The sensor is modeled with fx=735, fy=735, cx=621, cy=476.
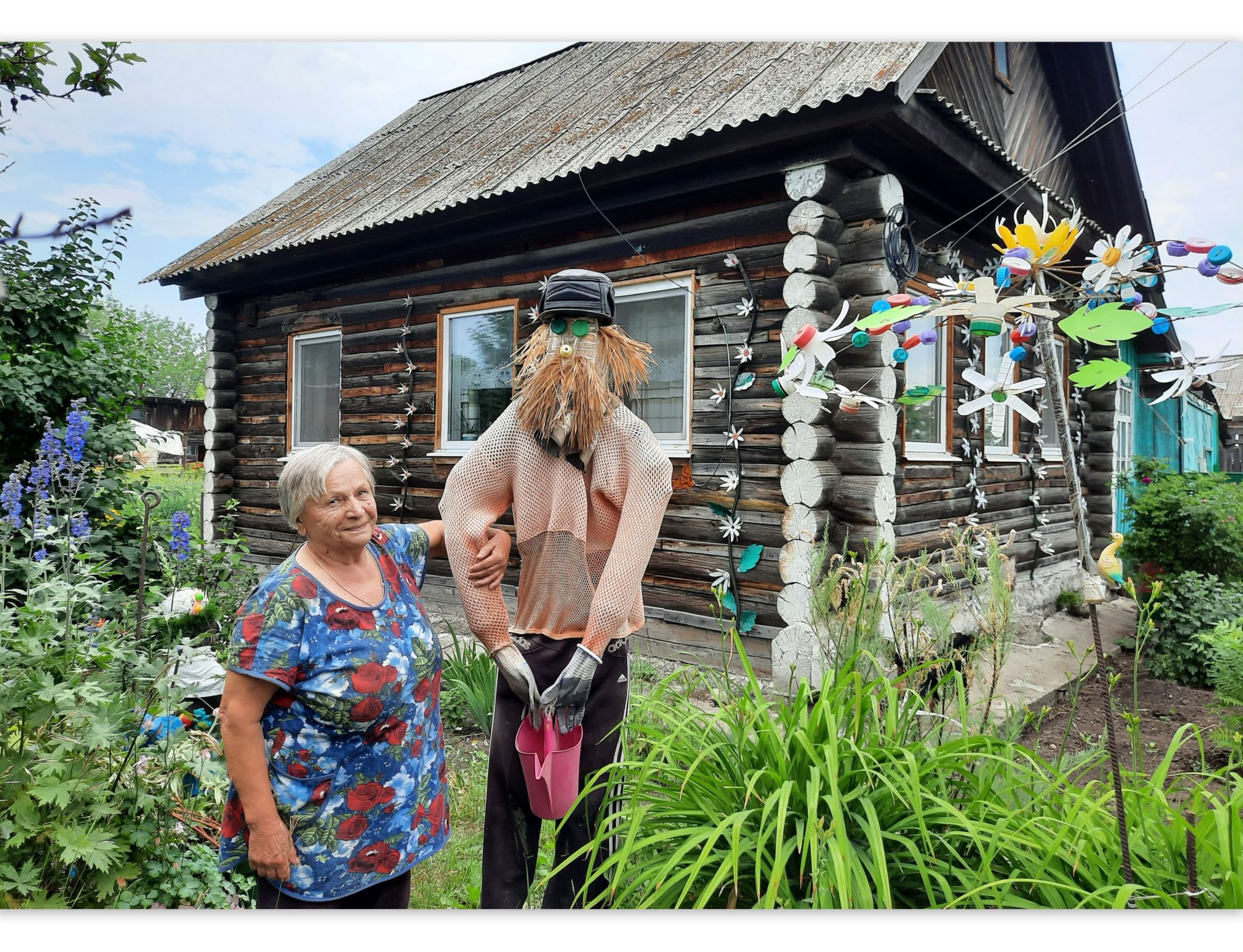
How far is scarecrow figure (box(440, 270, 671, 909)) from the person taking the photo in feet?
5.64

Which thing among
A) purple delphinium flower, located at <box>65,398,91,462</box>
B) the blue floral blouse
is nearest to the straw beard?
the blue floral blouse

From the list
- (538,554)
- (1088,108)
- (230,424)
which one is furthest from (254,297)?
(1088,108)

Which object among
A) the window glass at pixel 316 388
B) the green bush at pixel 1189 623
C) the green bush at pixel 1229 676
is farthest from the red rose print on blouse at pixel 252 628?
the window glass at pixel 316 388

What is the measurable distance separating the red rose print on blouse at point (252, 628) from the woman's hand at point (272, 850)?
35 centimetres

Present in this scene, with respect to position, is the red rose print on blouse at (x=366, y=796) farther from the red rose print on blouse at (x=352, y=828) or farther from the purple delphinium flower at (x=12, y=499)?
the purple delphinium flower at (x=12, y=499)

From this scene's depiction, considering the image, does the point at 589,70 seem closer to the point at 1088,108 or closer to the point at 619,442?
the point at 1088,108

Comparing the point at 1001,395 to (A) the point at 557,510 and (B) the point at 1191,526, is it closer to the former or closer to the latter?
(A) the point at 557,510

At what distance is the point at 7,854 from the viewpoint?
5.63ft

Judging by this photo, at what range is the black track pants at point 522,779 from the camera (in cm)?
173

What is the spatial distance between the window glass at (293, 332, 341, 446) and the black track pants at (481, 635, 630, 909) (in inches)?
191

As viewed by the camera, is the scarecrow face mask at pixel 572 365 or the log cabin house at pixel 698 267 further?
the log cabin house at pixel 698 267

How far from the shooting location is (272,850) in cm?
137

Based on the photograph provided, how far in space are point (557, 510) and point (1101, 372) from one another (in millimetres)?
1153

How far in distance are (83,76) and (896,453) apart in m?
3.94
